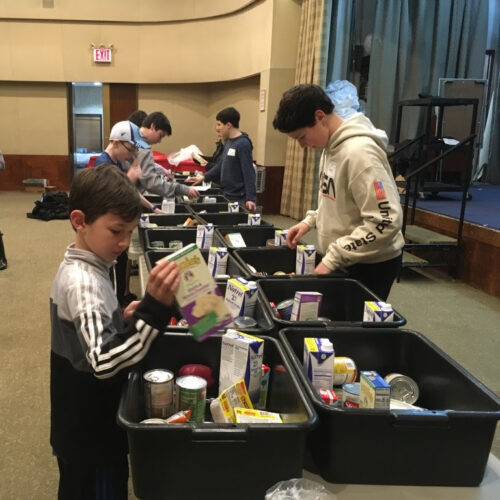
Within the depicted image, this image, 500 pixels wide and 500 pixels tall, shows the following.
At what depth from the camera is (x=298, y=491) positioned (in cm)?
86

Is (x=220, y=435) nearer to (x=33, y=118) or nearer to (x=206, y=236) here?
(x=206, y=236)

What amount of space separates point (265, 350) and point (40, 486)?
1184mm

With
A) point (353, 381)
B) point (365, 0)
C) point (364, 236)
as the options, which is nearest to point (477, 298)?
point (364, 236)

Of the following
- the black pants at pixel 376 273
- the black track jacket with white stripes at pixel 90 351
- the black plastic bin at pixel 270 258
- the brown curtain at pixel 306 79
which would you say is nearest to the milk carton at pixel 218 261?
the black plastic bin at pixel 270 258

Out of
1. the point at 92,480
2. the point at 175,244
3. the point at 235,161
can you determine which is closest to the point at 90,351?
the point at 92,480

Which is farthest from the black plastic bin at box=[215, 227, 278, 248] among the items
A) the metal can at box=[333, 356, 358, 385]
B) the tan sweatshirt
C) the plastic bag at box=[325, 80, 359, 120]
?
the plastic bag at box=[325, 80, 359, 120]

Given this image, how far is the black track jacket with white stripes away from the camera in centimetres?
94

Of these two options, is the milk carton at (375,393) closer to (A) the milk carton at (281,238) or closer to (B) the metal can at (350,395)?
(B) the metal can at (350,395)

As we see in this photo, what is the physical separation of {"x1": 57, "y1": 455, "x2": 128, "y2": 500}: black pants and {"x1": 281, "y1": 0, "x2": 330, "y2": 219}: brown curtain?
5059 millimetres

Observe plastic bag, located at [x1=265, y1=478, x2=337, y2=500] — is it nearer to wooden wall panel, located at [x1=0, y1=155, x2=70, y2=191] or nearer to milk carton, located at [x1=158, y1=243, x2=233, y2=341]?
milk carton, located at [x1=158, y1=243, x2=233, y2=341]

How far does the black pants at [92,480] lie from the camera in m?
1.14

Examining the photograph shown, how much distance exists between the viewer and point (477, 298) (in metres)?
3.98

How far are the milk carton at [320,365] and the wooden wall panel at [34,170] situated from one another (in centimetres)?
877

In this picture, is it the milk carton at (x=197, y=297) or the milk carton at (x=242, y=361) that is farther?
the milk carton at (x=242, y=361)
